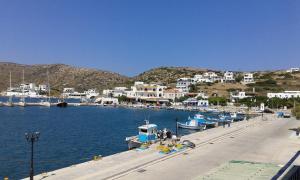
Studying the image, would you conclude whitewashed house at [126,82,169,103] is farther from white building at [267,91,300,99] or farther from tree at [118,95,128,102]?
white building at [267,91,300,99]

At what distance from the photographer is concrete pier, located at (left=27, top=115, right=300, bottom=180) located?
2497 centimetres

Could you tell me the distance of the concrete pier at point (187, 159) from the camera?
25.0m

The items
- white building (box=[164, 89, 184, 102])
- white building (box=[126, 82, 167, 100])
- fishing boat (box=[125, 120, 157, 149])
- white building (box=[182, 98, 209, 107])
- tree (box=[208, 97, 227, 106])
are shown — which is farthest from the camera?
white building (box=[126, 82, 167, 100])

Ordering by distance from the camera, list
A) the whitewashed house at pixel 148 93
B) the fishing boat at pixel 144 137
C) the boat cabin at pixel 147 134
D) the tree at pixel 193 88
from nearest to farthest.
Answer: the fishing boat at pixel 144 137
the boat cabin at pixel 147 134
the whitewashed house at pixel 148 93
the tree at pixel 193 88

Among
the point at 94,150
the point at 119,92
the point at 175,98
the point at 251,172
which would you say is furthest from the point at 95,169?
the point at 119,92

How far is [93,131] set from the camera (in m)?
64.8

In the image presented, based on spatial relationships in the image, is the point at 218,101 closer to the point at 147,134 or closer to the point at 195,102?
the point at 195,102

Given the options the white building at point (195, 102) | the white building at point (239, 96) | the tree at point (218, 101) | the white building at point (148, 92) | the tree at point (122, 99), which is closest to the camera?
the tree at point (218, 101)

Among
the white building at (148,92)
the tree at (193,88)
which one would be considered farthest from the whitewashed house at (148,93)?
the tree at (193,88)

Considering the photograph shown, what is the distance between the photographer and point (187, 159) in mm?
31219

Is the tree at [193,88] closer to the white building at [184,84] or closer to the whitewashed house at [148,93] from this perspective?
the white building at [184,84]

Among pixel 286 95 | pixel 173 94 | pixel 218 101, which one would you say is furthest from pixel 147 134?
pixel 173 94

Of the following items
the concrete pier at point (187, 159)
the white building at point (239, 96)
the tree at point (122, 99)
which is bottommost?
the concrete pier at point (187, 159)

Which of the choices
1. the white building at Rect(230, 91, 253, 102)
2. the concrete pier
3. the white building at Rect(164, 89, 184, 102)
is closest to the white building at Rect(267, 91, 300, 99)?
the white building at Rect(230, 91, 253, 102)
